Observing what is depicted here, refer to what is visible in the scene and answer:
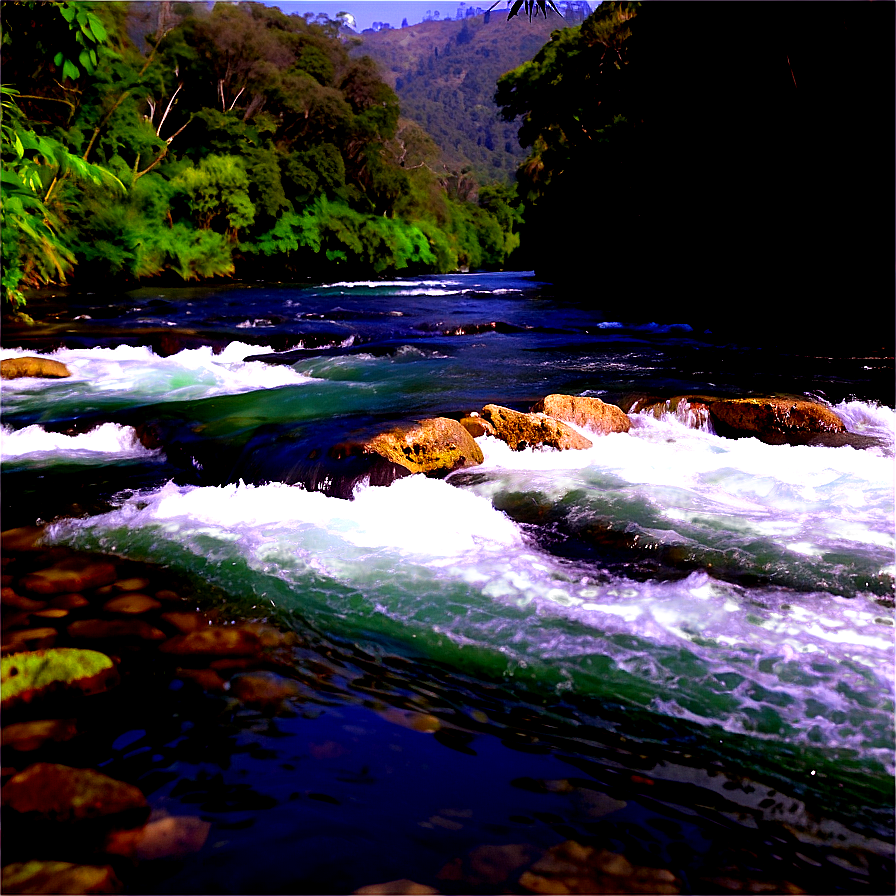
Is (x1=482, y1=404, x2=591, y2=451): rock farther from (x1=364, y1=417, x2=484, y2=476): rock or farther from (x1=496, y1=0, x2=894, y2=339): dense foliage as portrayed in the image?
(x1=496, y1=0, x2=894, y2=339): dense foliage

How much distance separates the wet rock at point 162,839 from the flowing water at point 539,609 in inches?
3.8

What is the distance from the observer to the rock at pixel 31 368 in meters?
9.43

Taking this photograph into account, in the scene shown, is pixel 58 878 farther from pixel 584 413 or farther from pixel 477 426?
pixel 584 413

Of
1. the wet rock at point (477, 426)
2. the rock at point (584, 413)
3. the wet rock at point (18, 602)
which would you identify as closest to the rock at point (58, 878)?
the wet rock at point (18, 602)

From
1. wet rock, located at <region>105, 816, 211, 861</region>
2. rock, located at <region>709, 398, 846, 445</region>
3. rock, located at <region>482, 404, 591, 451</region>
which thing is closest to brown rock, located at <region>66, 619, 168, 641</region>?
wet rock, located at <region>105, 816, 211, 861</region>

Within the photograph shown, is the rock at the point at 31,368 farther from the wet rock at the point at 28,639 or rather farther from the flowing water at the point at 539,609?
the wet rock at the point at 28,639

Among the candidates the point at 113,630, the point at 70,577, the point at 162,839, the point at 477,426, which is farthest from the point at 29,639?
the point at 477,426

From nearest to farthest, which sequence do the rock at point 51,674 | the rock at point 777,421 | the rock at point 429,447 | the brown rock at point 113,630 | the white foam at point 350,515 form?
the rock at point 51,674 → the brown rock at point 113,630 → the white foam at point 350,515 → the rock at point 429,447 → the rock at point 777,421

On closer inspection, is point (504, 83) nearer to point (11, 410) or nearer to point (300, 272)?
point (300, 272)

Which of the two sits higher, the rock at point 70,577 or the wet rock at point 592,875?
the rock at point 70,577

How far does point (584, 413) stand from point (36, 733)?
5.31m

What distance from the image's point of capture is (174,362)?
1082 cm

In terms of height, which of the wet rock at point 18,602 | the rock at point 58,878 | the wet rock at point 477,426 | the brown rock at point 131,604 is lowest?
the rock at point 58,878

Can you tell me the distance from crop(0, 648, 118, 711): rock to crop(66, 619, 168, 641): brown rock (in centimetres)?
30
